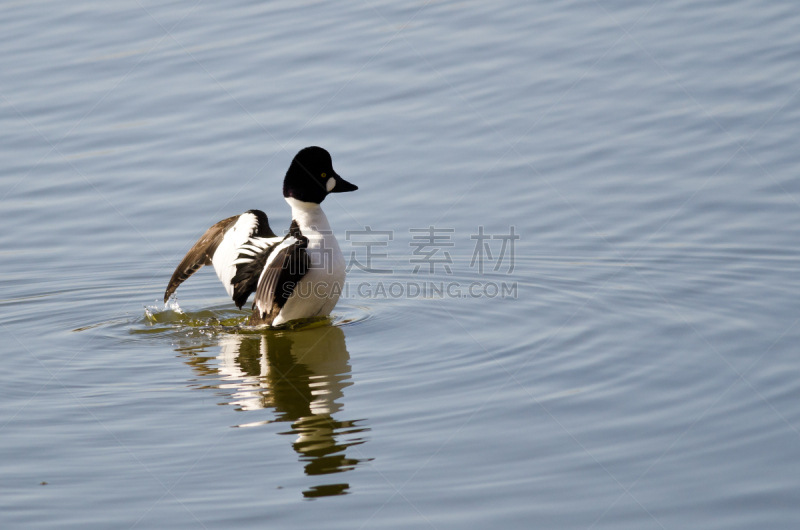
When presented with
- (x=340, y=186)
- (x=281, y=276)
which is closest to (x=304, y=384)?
(x=281, y=276)

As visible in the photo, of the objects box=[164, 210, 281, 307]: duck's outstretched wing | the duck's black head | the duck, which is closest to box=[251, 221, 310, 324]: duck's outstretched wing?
the duck

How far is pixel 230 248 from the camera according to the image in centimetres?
840

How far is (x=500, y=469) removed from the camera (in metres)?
5.18

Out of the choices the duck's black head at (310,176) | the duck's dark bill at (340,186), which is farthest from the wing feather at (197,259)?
the duck's dark bill at (340,186)

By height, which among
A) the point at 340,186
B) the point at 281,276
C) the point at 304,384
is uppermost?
the point at 340,186

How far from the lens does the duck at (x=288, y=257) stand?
7883 millimetres

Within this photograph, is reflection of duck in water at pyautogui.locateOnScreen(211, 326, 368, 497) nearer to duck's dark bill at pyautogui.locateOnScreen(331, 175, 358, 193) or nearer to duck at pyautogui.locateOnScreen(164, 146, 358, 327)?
duck at pyautogui.locateOnScreen(164, 146, 358, 327)

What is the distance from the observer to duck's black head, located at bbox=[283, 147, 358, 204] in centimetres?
842

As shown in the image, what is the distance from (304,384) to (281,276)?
1.23 metres

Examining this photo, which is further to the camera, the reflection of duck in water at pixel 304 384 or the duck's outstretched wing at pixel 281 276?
the duck's outstretched wing at pixel 281 276

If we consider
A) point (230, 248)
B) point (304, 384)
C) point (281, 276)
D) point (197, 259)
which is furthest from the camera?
point (197, 259)

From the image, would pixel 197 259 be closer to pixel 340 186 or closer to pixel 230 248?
pixel 230 248

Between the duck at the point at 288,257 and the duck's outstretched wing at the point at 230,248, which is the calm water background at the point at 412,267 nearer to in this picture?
the duck at the point at 288,257

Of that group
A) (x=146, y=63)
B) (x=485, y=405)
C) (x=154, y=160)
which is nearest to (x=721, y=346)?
(x=485, y=405)
